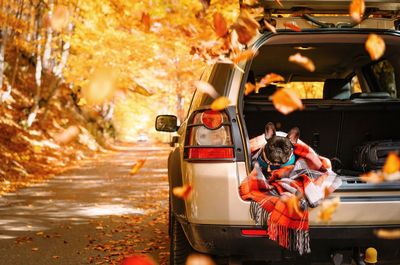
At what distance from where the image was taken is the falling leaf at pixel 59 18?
20109 millimetres

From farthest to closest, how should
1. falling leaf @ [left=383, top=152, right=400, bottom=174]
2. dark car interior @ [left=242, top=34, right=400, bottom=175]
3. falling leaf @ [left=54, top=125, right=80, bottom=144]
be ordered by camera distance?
falling leaf @ [left=54, top=125, right=80, bottom=144] < dark car interior @ [left=242, top=34, right=400, bottom=175] < falling leaf @ [left=383, top=152, right=400, bottom=174]

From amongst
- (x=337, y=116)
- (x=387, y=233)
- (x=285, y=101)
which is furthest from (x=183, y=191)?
(x=337, y=116)

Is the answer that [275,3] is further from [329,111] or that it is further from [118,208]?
[118,208]

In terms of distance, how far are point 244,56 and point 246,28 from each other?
0.27 meters

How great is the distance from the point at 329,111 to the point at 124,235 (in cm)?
313

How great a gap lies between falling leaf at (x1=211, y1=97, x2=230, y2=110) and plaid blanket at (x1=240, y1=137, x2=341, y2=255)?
1.52 feet

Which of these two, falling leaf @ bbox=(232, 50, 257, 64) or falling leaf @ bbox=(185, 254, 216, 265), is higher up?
falling leaf @ bbox=(232, 50, 257, 64)

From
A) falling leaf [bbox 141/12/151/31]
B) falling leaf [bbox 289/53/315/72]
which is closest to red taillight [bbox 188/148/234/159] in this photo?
falling leaf [bbox 289/53/315/72]

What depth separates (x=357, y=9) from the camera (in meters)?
3.68

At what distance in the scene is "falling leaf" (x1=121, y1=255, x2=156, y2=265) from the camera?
5.18 meters

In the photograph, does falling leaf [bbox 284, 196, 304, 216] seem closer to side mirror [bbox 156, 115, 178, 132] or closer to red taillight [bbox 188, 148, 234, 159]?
red taillight [bbox 188, 148, 234, 159]

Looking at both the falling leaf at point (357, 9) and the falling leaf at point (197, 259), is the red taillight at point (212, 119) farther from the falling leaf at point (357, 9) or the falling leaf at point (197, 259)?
the falling leaf at point (357, 9)

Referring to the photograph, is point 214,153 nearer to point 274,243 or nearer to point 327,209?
point 274,243

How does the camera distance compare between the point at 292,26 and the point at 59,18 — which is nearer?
the point at 292,26
